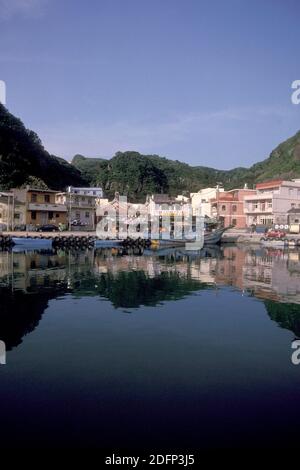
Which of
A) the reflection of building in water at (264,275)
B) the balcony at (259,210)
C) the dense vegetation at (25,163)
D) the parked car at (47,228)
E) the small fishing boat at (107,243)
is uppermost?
the dense vegetation at (25,163)

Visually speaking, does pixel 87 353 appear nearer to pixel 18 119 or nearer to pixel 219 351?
pixel 219 351

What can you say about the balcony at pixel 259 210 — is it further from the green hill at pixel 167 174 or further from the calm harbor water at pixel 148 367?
the calm harbor water at pixel 148 367

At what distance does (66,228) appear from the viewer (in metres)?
59.2

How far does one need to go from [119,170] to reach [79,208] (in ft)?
113

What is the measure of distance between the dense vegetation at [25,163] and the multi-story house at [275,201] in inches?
1453

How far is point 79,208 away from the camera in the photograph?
2499 inches

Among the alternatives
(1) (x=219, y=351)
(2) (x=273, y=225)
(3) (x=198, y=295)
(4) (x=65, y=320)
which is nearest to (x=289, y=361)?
(1) (x=219, y=351)

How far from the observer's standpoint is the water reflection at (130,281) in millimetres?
16344

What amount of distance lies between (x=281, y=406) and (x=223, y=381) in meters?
1.51

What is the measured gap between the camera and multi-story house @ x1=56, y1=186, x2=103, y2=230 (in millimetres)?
61469

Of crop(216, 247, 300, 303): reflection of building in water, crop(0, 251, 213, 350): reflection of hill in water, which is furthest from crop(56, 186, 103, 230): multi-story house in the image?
crop(216, 247, 300, 303): reflection of building in water

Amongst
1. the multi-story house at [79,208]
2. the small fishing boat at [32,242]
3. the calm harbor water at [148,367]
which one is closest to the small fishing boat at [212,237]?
the multi-story house at [79,208]

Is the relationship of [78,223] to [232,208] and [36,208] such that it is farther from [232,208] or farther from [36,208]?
[232,208]

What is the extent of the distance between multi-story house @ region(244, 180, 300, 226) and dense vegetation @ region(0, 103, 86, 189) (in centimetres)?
3690
